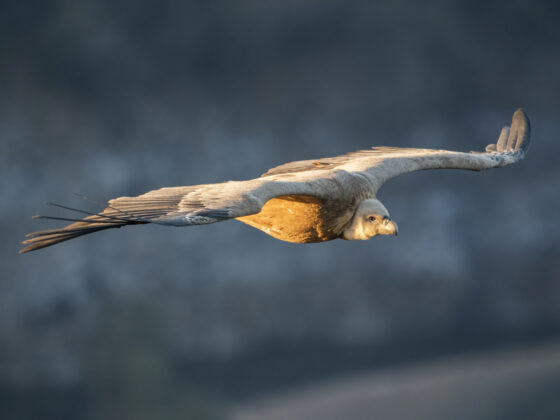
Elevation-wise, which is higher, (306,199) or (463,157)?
(463,157)

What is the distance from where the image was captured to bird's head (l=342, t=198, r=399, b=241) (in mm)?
12211

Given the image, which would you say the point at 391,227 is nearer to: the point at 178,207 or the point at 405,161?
the point at 405,161

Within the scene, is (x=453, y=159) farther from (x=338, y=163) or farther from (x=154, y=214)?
(x=154, y=214)

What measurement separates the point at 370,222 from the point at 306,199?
1.26 meters

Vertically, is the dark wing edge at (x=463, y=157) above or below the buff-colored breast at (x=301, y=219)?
above

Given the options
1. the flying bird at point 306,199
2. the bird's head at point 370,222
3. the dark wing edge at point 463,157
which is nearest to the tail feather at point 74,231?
the flying bird at point 306,199

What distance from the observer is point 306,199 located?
11.8 metres

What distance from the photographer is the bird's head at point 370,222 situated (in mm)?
12211

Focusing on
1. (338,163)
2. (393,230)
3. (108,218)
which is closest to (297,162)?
(338,163)

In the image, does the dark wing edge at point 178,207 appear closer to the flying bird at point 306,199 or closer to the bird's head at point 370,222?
the flying bird at point 306,199

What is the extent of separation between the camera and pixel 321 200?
1184 cm

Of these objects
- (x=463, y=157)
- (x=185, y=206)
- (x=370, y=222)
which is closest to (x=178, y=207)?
(x=185, y=206)

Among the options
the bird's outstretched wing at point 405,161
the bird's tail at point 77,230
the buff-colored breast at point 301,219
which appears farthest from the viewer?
the bird's outstretched wing at point 405,161

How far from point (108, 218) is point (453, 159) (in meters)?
7.90
